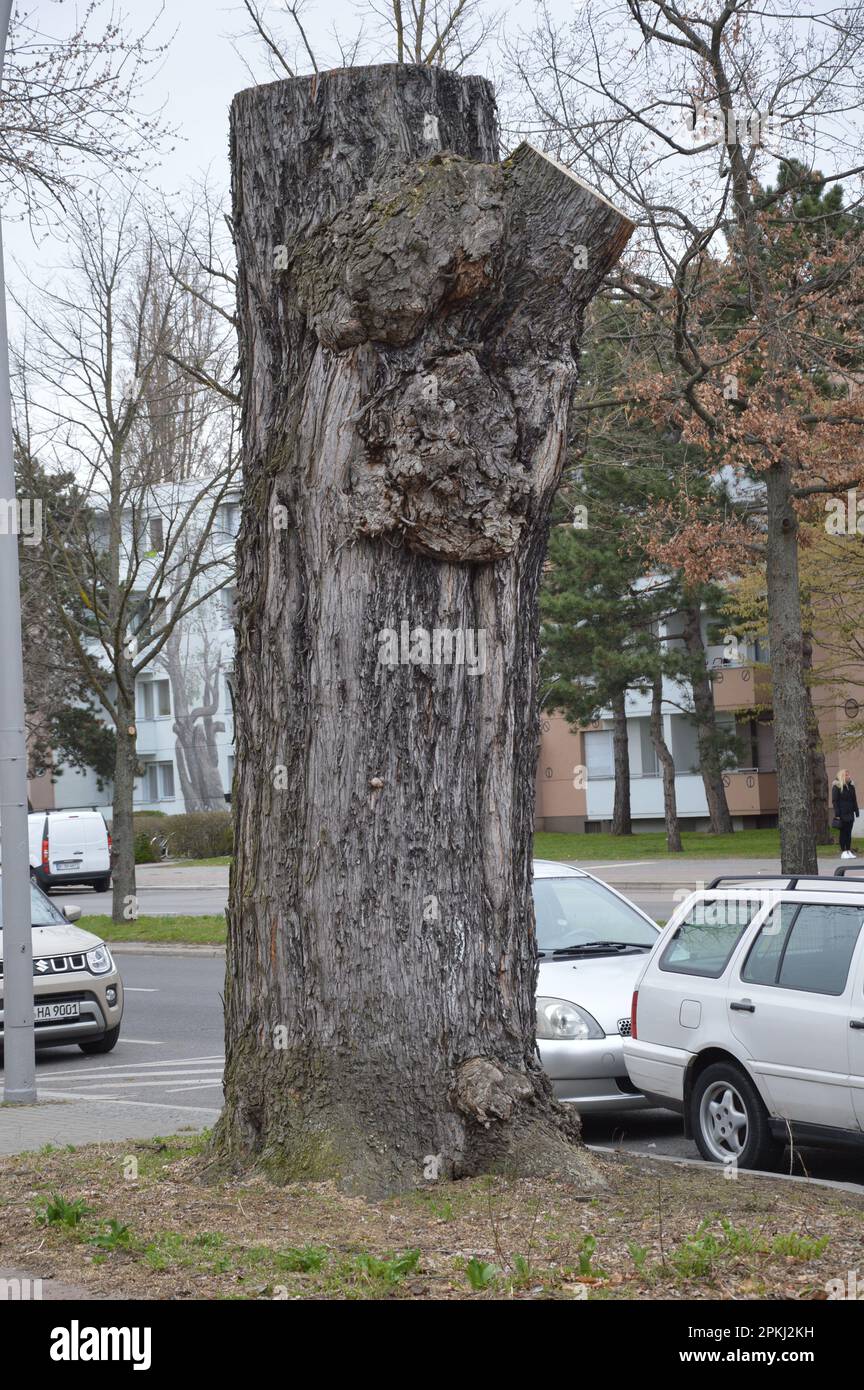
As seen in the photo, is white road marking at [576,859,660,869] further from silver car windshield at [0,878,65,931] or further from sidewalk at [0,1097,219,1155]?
sidewalk at [0,1097,219,1155]

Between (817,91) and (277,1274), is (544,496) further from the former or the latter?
(817,91)

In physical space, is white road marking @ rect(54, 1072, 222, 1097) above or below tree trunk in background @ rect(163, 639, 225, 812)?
below

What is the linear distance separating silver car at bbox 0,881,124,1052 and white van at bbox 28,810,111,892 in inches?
987

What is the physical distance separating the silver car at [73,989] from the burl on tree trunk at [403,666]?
757 cm

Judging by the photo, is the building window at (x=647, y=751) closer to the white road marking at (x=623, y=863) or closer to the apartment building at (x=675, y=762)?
the apartment building at (x=675, y=762)

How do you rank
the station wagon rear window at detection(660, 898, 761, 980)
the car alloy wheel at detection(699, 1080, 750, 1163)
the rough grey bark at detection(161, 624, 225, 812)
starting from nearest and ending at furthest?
the car alloy wheel at detection(699, 1080, 750, 1163)
the station wagon rear window at detection(660, 898, 761, 980)
the rough grey bark at detection(161, 624, 225, 812)

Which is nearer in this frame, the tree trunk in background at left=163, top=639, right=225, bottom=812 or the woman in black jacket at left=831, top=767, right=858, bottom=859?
the woman in black jacket at left=831, top=767, right=858, bottom=859

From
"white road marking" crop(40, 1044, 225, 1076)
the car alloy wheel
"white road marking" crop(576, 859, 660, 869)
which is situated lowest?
"white road marking" crop(40, 1044, 225, 1076)

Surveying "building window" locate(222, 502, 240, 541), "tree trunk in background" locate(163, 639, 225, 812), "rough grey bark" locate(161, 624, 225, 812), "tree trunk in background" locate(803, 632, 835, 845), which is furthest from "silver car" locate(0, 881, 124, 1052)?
"tree trunk in background" locate(163, 639, 225, 812)

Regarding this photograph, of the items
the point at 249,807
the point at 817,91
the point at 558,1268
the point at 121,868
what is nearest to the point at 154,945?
the point at 121,868

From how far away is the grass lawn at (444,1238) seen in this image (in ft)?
14.8

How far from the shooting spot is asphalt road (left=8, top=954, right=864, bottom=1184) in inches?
363

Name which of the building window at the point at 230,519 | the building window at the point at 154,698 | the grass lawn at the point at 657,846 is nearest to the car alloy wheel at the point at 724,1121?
the building window at the point at 230,519
